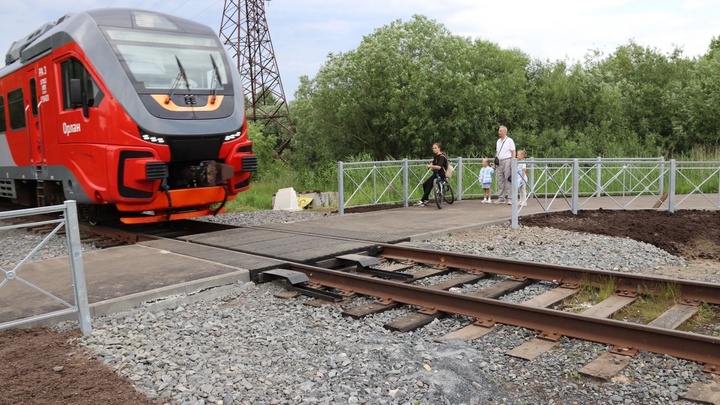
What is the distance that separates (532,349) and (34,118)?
1041 centimetres

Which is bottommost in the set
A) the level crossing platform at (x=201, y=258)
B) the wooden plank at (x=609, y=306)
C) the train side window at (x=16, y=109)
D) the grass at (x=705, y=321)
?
the grass at (x=705, y=321)

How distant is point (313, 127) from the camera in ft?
87.4

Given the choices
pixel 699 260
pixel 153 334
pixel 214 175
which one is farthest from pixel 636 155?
pixel 153 334

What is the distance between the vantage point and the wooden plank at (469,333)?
16.0 ft

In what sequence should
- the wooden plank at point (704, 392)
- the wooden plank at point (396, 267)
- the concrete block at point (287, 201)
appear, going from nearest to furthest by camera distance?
1. the wooden plank at point (704, 392)
2. the wooden plank at point (396, 267)
3. the concrete block at point (287, 201)

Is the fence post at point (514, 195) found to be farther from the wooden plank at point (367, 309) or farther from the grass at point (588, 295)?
the wooden plank at point (367, 309)

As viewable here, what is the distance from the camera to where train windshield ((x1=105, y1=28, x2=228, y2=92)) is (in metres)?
9.16

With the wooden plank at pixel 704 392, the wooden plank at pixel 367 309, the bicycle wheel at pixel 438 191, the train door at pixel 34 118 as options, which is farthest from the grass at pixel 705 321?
the train door at pixel 34 118

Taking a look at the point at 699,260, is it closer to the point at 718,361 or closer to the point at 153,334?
the point at 718,361

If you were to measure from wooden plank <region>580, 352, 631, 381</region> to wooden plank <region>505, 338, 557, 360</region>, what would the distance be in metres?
0.40

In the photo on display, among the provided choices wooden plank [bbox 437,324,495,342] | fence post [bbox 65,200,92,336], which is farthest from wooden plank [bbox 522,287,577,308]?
fence post [bbox 65,200,92,336]

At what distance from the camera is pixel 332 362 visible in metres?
4.32

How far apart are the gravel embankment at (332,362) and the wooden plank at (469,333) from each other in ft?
0.29

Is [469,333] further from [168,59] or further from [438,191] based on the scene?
[438,191]
